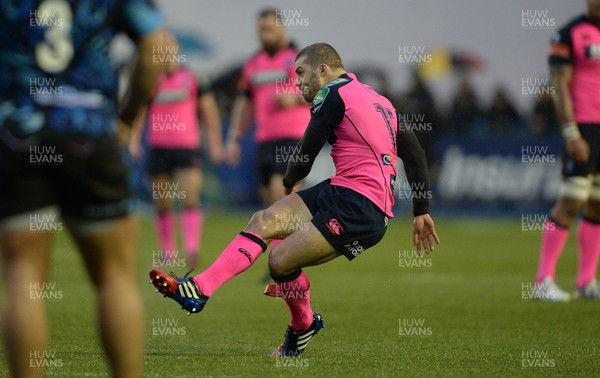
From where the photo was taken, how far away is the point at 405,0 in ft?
81.8

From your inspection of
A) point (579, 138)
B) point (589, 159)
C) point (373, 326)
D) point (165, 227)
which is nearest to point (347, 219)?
point (373, 326)

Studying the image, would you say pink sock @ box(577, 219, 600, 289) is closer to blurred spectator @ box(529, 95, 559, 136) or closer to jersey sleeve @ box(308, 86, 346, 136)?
jersey sleeve @ box(308, 86, 346, 136)

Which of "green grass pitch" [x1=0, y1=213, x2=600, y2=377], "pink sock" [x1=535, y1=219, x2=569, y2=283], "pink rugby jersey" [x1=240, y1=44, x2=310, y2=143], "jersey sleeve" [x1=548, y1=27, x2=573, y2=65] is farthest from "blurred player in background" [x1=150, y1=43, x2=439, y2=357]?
"pink rugby jersey" [x1=240, y1=44, x2=310, y2=143]

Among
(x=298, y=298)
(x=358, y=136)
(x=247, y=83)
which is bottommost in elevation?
(x=298, y=298)

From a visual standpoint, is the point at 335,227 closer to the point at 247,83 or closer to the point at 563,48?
the point at 563,48

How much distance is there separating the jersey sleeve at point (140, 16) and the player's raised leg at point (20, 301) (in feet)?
2.66

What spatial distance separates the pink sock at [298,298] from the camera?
6.28m

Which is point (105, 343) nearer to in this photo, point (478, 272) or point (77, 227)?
point (77, 227)

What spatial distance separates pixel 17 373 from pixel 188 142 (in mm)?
9964

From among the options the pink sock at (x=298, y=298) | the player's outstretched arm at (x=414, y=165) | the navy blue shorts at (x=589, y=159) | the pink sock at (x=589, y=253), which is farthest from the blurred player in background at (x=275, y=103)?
the pink sock at (x=298, y=298)

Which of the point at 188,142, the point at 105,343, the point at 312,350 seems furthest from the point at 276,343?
the point at 188,142

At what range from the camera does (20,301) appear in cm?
381

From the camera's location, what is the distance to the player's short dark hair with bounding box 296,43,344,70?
666cm

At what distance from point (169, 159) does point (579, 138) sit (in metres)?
5.73
